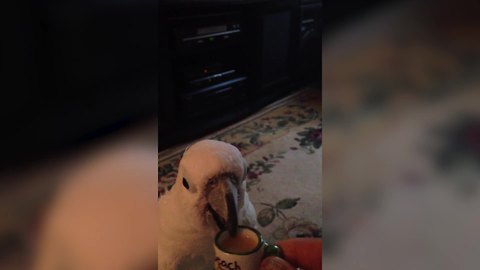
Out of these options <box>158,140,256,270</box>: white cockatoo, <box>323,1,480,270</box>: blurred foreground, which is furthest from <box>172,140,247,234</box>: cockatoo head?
<box>323,1,480,270</box>: blurred foreground

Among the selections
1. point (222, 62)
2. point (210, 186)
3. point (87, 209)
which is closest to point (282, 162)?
point (222, 62)

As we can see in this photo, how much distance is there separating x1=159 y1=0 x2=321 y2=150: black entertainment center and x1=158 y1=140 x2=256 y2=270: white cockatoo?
136mm

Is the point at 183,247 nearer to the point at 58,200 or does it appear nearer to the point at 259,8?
the point at 58,200

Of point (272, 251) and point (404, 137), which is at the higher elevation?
point (404, 137)

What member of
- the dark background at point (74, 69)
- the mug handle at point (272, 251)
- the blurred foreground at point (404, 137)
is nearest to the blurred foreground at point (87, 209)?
the dark background at point (74, 69)

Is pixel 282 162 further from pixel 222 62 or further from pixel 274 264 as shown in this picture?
pixel 274 264

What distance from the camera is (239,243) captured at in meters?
0.61

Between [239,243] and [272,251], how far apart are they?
50 millimetres

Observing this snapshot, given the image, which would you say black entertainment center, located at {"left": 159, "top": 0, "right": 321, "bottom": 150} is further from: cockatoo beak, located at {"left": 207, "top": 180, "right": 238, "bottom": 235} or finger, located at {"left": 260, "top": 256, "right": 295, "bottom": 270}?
finger, located at {"left": 260, "top": 256, "right": 295, "bottom": 270}

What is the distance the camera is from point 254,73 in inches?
35.6

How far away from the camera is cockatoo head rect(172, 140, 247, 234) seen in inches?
24.6

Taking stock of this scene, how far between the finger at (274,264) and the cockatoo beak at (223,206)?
7cm

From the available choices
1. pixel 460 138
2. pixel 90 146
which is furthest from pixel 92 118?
pixel 460 138

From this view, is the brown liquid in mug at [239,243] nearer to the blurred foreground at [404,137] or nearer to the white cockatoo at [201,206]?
the white cockatoo at [201,206]
